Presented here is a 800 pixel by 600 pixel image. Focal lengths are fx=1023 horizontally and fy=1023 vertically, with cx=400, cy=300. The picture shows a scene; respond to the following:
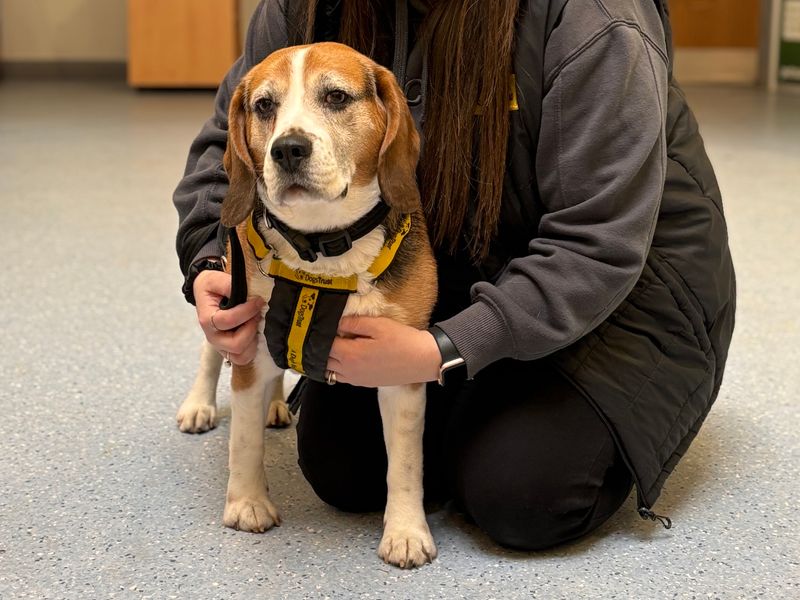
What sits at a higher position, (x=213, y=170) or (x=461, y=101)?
(x=461, y=101)

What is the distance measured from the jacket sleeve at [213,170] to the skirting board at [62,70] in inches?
261

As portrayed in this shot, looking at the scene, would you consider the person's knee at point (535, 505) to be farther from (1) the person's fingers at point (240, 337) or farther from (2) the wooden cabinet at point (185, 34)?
(2) the wooden cabinet at point (185, 34)

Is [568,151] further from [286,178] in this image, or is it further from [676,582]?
[676,582]

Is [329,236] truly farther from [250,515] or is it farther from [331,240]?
[250,515]

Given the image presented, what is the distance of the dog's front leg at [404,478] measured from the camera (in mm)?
1484

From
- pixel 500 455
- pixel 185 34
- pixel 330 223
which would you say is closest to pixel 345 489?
pixel 500 455

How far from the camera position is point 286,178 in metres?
1.30

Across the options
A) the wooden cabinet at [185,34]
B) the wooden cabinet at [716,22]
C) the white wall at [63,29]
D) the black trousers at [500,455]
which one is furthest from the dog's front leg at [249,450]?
the wooden cabinet at [716,22]

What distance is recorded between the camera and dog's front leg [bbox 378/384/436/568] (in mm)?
1484

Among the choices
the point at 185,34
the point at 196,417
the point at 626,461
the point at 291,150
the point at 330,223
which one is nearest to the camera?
the point at 291,150

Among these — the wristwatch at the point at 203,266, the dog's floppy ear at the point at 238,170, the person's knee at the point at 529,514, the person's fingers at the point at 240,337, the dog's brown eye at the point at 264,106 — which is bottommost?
the person's knee at the point at 529,514

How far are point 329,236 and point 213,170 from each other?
0.40m

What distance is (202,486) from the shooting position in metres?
1.72

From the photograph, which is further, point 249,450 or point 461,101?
point 249,450
